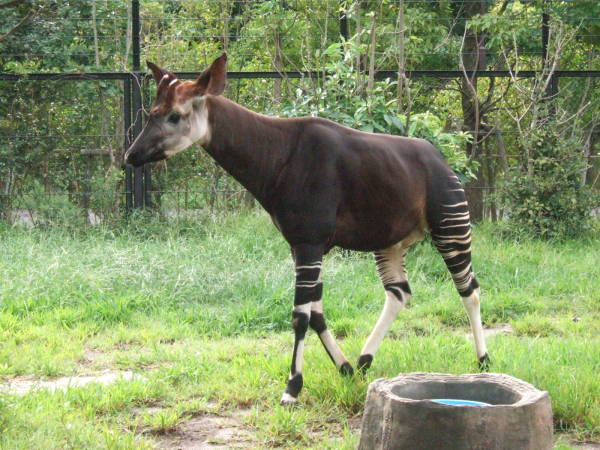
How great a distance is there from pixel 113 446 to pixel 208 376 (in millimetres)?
1068

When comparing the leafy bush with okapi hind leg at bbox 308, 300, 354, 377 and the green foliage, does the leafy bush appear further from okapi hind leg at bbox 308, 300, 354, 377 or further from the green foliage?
okapi hind leg at bbox 308, 300, 354, 377

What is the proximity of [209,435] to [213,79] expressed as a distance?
1.65 meters

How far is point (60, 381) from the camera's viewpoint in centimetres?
443

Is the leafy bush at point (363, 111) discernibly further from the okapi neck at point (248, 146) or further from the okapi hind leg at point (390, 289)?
the okapi neck at point (248, 146)

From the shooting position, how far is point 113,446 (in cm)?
334

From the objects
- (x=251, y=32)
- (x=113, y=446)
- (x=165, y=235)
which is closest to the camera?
(x=113, y=446)

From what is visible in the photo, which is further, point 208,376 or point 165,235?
point 165,235

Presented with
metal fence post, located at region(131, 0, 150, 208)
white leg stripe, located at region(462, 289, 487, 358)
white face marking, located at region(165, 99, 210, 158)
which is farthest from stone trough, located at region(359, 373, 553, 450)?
metal fence post, located at region(131, 0, 150, 208)

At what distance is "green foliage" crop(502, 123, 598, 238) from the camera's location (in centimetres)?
814

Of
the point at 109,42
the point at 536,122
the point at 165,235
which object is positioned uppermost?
the point at 109,42

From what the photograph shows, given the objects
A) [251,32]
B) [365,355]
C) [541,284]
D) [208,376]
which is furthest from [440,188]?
[251,32]

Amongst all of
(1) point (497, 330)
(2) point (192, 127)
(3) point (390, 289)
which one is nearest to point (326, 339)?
(3) point (390, 289)

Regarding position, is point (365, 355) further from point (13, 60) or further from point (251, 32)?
point (13, 60)

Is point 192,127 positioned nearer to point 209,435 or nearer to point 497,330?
point 209,435
